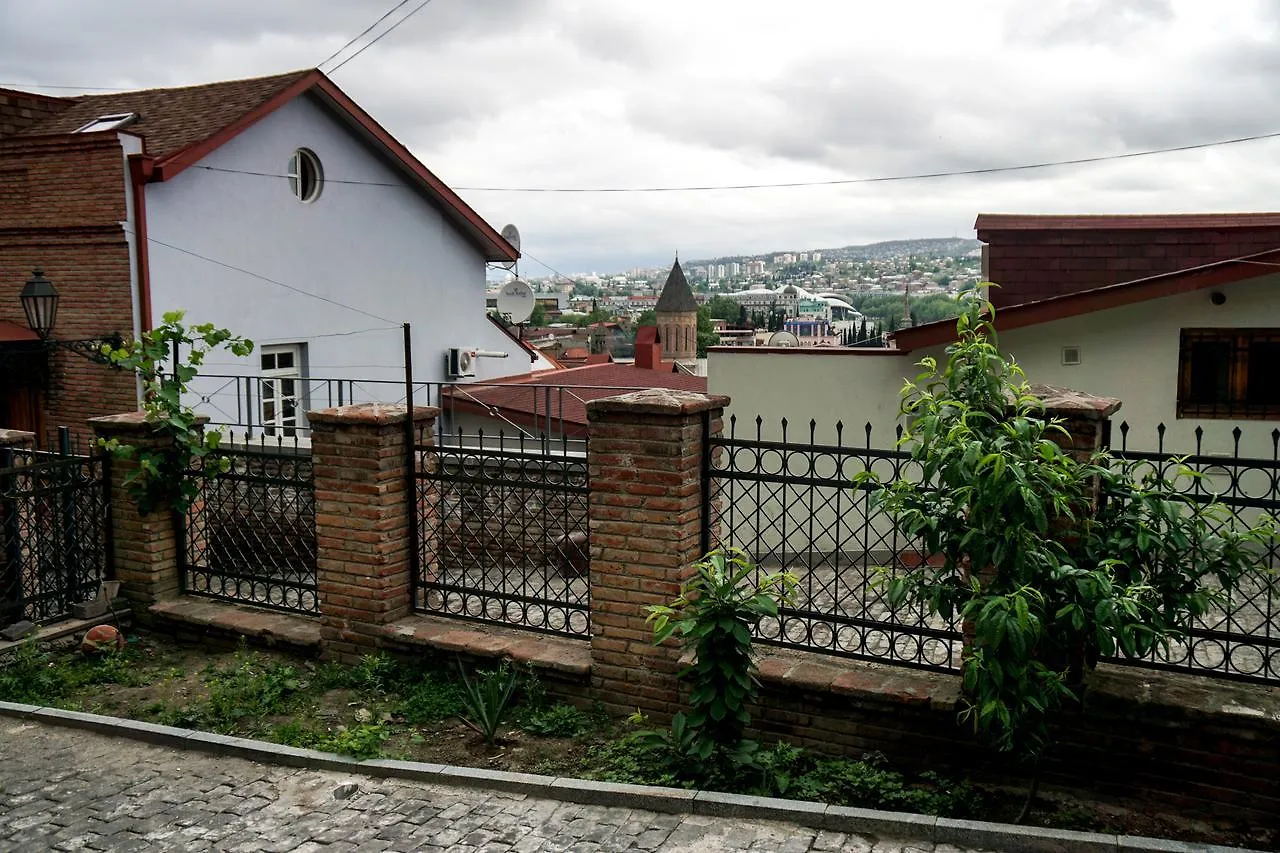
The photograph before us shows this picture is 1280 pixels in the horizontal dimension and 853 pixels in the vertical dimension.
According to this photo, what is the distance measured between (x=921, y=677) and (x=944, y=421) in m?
1.49

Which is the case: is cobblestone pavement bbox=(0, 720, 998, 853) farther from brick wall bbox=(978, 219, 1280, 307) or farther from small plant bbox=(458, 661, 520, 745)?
brick wall bbox=(978, 219, 1280, 307)

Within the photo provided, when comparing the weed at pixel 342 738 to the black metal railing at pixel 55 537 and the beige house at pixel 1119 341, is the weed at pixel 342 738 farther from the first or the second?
the beige house at pixel 1119 341

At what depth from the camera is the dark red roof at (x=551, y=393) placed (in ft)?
49.4

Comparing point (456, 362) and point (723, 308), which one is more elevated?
point (723, 308)

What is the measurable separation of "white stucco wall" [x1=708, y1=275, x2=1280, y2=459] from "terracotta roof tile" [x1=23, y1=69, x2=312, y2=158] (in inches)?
308

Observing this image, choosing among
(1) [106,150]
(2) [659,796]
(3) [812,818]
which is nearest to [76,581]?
(2) [659,796]

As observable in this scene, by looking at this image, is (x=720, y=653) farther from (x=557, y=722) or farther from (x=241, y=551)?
(x=241, y=551)

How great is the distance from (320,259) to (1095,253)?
10979 millimetres

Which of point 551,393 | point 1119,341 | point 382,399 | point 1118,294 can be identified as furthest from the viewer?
point 551,393

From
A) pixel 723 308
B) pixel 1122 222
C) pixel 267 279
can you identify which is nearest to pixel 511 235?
pixel 267 279

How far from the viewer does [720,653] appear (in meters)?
4.70

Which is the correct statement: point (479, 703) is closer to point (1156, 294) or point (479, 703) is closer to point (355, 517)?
point (355, 517)

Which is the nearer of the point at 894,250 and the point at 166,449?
the point at 166,449

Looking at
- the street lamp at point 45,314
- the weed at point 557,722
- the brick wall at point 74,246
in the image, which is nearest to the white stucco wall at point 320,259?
the brick wall at point 74,246
